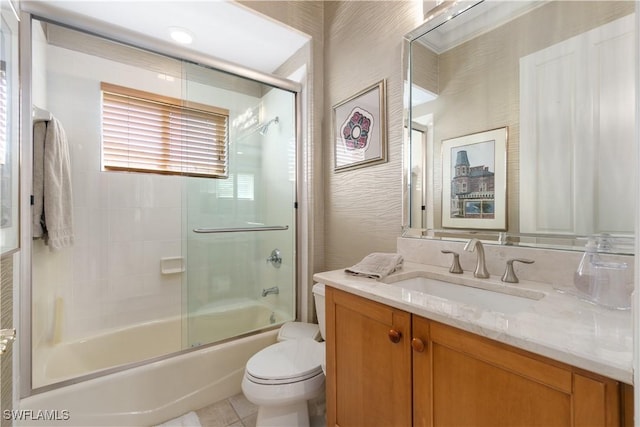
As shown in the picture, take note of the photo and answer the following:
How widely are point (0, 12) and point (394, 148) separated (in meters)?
1.53

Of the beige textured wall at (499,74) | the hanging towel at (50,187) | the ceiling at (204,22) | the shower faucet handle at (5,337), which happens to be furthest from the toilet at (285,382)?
the ceiling at (204,22)

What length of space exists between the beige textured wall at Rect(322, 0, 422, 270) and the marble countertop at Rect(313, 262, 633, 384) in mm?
652

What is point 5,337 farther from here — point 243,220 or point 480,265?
point 480,265

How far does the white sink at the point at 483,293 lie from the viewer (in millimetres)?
895

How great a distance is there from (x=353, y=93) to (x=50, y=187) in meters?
1.77

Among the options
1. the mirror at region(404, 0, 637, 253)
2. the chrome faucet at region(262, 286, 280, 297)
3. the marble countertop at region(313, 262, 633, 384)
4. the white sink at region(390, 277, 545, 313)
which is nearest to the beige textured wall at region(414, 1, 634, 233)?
the mirror at region(404, 0, 637, 253)

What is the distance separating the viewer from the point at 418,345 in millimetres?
758

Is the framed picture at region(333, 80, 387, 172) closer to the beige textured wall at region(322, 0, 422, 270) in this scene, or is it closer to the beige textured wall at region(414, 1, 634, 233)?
the beige textured wall at region(322, 0, 422, 270)

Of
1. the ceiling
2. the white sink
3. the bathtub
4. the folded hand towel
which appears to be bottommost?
the bathtub

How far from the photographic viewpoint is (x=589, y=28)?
89cm

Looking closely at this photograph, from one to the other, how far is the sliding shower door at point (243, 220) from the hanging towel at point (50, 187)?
64 cm

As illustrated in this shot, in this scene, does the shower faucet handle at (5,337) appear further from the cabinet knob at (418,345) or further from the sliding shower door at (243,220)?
the cabinet knob at (418,345)

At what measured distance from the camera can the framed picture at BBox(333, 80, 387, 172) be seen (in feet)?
5.05

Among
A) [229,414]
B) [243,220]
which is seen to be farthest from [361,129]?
[229,414]
